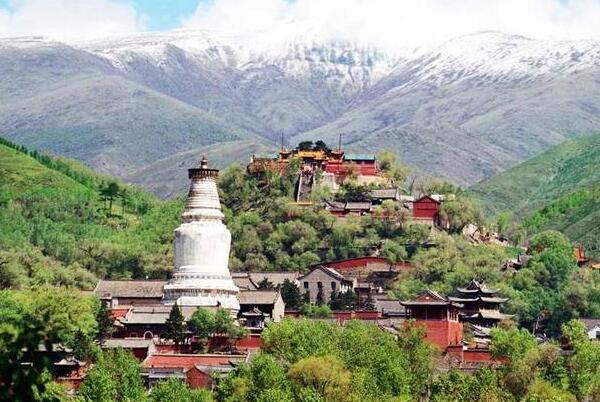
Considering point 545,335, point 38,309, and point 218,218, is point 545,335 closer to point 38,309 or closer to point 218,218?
point 218,218

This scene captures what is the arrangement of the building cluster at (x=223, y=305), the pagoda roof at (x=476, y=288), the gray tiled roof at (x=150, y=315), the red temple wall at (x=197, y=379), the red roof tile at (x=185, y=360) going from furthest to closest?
the pagoda roof at (x=476, y=288) < the gray tiled roof at (x=150, y=315) < the building cluster at (x=223, y=305) < the red roof tile at (x=185, y=360) < the red temple wall at (x=197, y=379)

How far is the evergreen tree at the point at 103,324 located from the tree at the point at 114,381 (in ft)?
28.4

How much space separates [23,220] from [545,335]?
159 feet

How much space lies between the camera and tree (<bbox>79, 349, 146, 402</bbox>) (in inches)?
2447

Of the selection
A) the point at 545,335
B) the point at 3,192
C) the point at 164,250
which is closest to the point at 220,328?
the point at 545,335

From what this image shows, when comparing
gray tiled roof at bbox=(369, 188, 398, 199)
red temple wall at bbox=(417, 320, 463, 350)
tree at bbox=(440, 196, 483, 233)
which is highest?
gray tiled roof at bbox=(369, 188, 398, 199)

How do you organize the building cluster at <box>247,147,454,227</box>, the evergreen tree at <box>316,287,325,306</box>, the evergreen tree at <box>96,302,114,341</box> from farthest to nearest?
the building cluster at <box>247,147,454,227</box>
the evergreen tree at <box>316,287,325,306</box>
the evergreen tree at <box>96,302,114,341</box>

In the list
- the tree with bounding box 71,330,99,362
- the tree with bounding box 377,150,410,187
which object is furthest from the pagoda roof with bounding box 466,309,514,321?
the tree with bounding box 377,150,410,187

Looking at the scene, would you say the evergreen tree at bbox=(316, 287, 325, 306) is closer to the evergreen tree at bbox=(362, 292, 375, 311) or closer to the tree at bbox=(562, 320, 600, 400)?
the evergreen tree at bbox=(362, 292, 375, 311)

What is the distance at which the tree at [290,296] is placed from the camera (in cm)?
9800

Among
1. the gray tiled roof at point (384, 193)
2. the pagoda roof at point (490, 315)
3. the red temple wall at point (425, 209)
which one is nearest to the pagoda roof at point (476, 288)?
the pagoda roof at point (490, 315)

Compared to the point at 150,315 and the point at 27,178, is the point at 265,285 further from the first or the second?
the point at 27,178

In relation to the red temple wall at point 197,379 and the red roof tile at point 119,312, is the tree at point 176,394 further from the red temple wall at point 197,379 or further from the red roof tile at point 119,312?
the red roof tile at point 119,312

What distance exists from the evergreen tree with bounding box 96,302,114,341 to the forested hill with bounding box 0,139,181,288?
16.5m
